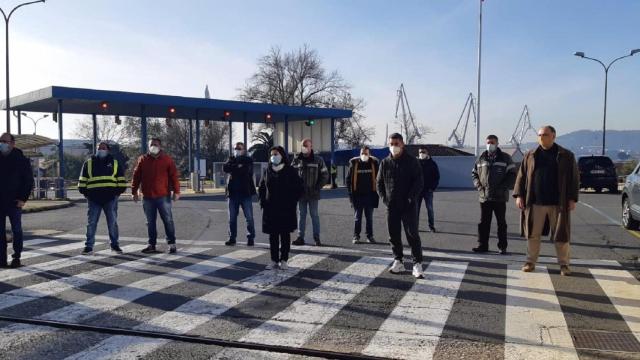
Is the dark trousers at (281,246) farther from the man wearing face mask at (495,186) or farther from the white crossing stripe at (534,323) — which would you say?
the man wearing face mask at (495,186)

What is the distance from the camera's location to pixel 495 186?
9.09 metres

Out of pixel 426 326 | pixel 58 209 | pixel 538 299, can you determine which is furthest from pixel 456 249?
pixel 58 209

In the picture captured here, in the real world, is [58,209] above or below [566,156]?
below

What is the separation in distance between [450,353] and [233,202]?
20.6 feet

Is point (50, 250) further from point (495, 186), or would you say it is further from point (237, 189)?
point (495, 186)

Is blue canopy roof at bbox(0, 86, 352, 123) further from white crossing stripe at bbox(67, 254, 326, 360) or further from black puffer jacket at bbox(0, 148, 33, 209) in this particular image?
white crossing stripe at bbox(67, 254, 326, 360)

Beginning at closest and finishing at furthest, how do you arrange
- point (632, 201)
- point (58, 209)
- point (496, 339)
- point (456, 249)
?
point (496, 339) → point (456, 249) → point (632, 201) → point (58, 209)

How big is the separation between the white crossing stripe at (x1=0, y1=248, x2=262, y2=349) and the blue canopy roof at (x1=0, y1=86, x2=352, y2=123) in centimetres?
1909

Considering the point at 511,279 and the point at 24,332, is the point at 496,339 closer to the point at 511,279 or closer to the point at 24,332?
the point at 511,279

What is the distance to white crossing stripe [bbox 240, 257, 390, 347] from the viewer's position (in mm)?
5043

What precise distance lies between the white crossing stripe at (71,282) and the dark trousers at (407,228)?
11.8ft

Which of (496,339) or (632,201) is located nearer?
(496,339)

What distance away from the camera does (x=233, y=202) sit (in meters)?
10.3

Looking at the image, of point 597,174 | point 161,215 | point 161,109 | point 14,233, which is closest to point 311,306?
point 161,215
